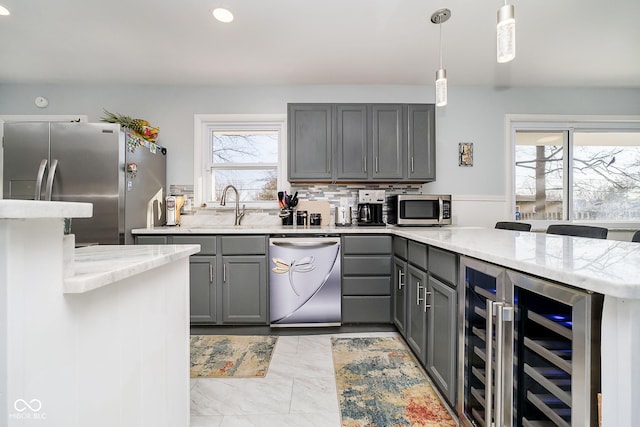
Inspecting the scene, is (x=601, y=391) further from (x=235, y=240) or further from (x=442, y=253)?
(x=235, y=240)

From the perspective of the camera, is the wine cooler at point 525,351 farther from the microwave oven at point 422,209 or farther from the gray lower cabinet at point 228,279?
the gray lower cabinet at point 228,279

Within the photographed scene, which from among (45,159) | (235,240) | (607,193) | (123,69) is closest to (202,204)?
(235,240)

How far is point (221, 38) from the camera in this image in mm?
2520

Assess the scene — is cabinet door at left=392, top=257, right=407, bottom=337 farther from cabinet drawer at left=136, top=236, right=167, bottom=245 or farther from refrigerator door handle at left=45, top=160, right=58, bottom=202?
refrigerator door handle at left=45, top=160, right=58, bottom=202

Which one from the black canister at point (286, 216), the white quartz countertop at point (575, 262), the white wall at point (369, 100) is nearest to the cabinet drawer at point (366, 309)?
the black canister at point (286, 216)

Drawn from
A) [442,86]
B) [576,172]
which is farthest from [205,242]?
[576,172]

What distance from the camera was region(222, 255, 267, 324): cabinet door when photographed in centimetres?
265

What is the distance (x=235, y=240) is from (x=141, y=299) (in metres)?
1.72

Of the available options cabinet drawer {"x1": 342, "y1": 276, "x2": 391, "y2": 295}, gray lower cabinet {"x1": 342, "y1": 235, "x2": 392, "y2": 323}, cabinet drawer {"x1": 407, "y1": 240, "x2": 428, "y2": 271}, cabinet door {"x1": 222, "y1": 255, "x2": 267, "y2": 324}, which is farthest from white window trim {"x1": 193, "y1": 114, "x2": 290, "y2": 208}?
cabinet drawer {"x1": 407, "y1": 240, "x2": 428, "y2": 271}

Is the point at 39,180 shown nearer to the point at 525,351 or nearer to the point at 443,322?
the point at 443,322

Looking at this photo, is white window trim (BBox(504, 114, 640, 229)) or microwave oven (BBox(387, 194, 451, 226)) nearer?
microwave oven (BBox(387, 194, 451, 226))

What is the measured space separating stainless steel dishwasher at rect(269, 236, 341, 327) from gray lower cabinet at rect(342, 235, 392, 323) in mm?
155

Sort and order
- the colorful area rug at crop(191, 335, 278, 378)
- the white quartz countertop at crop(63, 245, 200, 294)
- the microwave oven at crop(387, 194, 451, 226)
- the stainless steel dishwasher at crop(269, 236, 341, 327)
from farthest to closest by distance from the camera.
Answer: the microwave oven at crop(387, 194, 451, 226)
the stainless steel dishwasher at crop(269, 236, 341, 327)
the colorful area rug at crop(191, 335, 278, 378)
the white quartz countertop at crop(63, 245, 200, 294)

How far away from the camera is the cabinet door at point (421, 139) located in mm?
3092
